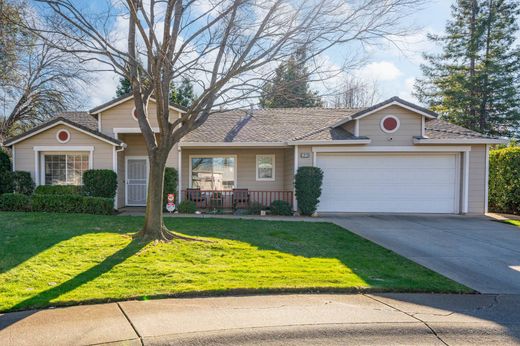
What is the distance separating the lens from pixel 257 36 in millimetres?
7465

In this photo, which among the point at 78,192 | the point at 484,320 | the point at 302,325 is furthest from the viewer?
the point at 78,192

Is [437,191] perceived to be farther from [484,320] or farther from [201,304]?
[201,304]

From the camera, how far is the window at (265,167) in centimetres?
1527

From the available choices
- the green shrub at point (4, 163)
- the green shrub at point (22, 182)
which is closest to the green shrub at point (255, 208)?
the green shrub at point (22, 182)

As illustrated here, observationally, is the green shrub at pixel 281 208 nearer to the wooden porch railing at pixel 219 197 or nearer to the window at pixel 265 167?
the wooden porch railing at pixel 219 197

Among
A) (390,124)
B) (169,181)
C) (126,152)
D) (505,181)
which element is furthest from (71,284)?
(505,181)

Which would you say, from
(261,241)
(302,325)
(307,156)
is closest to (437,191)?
(307,156)

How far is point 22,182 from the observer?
1277 centimetres

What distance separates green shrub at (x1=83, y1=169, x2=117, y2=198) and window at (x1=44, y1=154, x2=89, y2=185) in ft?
4.11

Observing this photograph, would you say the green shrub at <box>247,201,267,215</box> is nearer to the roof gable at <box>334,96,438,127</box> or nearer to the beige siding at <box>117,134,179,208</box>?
the roof gable at <box>334,96,438,127</box>

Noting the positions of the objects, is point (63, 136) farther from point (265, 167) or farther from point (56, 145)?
point (265, 167)

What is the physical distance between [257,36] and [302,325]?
6.04 meters

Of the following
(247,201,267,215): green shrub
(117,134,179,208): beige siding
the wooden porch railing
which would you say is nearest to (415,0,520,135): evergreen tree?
the wooden porch railing

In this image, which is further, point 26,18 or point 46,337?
point 26,18
